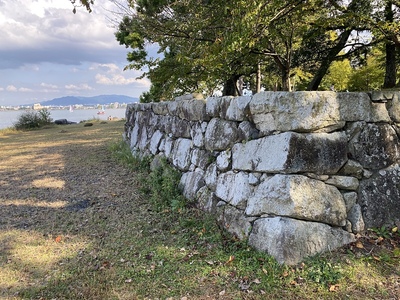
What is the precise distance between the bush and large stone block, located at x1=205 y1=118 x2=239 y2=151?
→ 18.1 meters

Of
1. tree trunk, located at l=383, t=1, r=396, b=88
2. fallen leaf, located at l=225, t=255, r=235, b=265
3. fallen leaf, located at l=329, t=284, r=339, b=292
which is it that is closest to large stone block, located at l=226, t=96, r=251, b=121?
fallen leaf, located at l=225, t=255, r=235, b=265

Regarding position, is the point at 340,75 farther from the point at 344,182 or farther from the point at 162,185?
the point at 344,182

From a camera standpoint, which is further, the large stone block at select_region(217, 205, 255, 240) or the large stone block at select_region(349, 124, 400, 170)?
the large stone block at select_region(217, 205, 255, 240)

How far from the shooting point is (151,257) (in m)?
3.10

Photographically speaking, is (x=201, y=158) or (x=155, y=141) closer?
(x=201, y=158)

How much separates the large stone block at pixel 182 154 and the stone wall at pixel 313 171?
57.9 inches

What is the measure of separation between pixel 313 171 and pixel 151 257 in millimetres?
1840

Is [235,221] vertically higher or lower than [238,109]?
lower

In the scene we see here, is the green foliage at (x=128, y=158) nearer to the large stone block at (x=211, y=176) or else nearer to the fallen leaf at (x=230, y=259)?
the large stone block at (x=211, y=176)

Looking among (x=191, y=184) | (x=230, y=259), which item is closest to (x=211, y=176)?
(x=191, y=184)

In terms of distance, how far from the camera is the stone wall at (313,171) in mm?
2814

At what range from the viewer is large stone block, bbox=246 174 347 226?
279 centimetres

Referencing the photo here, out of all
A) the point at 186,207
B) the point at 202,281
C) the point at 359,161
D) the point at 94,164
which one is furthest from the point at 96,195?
the point at 359,161

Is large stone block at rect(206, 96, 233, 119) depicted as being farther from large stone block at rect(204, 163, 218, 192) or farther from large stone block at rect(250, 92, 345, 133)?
large stone block at rect(250, 92, 345, 133)
